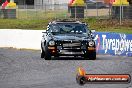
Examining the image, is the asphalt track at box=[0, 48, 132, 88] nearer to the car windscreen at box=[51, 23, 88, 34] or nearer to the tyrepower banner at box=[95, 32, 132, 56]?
the car windscreen at box=[51, 23, 88, 34]

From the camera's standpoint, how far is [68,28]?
74.3 feet

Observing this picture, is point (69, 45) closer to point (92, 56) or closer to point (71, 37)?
point (71, 37)

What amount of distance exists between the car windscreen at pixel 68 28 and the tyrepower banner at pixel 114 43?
294cm

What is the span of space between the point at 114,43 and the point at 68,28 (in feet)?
12.8

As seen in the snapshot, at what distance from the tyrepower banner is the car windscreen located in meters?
2.94

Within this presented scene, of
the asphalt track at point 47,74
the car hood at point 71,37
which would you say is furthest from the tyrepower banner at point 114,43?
the asphalt track at point 47,74

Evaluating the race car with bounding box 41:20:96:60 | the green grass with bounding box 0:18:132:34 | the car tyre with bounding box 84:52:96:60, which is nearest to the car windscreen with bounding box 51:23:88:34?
the race car with bounding box 41:20:96:60

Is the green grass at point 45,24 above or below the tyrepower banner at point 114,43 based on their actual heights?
below

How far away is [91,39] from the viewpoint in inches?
851

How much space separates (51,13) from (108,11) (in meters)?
5.63

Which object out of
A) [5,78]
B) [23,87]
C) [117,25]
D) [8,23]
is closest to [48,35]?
[5,78]

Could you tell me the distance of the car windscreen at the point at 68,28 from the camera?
22406mm

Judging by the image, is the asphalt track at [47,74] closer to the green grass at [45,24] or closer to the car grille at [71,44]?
the car grille at [71,44]

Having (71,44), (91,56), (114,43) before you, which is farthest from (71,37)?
(114,43)
